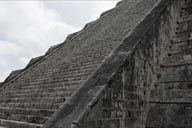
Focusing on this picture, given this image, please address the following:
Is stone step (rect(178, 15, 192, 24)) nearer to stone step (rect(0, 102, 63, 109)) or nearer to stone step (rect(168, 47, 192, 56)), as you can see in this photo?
stone step (rect(168, 47, 192, 56))

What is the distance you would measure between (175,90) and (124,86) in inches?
35.1

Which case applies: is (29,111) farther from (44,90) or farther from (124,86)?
(124,86)

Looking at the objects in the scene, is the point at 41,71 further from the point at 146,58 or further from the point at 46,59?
the point at 146,58

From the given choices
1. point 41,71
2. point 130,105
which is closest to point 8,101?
point 41,71

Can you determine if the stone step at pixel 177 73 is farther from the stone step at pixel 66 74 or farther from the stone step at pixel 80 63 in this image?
the stone step at pixel 80 63

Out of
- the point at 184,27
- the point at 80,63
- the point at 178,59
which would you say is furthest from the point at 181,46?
the point at 80,63

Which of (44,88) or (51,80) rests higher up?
(51,80)

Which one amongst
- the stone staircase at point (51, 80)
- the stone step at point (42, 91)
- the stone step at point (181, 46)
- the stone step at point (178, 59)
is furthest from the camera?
the stone step at point (42, 91)

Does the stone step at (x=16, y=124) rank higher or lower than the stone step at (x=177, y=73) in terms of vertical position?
lower

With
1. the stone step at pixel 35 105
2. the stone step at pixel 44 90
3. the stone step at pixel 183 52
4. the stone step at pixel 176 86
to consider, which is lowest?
the stone step at pixel 35 105

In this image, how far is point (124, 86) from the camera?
4312mm

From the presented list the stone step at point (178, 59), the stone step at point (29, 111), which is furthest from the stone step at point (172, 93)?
the stone step at point (29, 111)

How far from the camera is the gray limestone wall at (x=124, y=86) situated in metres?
3.93

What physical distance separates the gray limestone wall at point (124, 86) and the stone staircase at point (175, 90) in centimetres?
13
